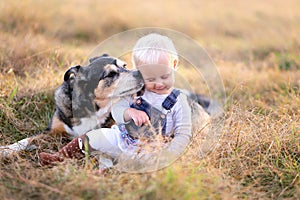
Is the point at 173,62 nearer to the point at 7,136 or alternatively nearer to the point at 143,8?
the point at 7,136

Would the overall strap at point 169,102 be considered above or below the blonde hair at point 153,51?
below

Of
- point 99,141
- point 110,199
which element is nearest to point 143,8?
point 99,141

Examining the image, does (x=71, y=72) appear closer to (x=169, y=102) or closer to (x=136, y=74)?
(x=136, y=74)

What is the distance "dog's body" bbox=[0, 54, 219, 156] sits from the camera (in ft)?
12.8

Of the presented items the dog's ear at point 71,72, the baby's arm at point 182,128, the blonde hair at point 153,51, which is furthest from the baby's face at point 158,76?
the dog's ear at point 71,72

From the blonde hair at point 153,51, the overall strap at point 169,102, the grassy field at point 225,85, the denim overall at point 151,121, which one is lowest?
the grassy field at point 225,85

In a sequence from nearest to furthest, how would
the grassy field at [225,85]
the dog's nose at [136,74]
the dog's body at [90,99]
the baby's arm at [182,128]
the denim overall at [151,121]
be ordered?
the grassy field at [225,85] < the baby's arm at [182,128] < the denim overall at [151,121] < the dog's nose at [136,74] < the dog's body at [90,99]

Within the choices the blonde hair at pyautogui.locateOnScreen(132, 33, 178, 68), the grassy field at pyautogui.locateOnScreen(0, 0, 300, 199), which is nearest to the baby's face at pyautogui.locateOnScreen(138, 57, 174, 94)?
the blonde hair at pyautogui.locateOnScreen(132, 33, 178, 68)

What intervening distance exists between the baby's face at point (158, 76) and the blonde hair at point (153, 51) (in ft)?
0.14

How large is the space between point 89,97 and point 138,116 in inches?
33.5

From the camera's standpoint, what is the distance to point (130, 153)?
318 centimetres

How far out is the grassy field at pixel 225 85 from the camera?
8.89ft

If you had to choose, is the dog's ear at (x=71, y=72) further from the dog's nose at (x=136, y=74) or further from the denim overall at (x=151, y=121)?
the denim overall at (x=151, y=121)

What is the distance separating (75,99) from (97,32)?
184 inches
